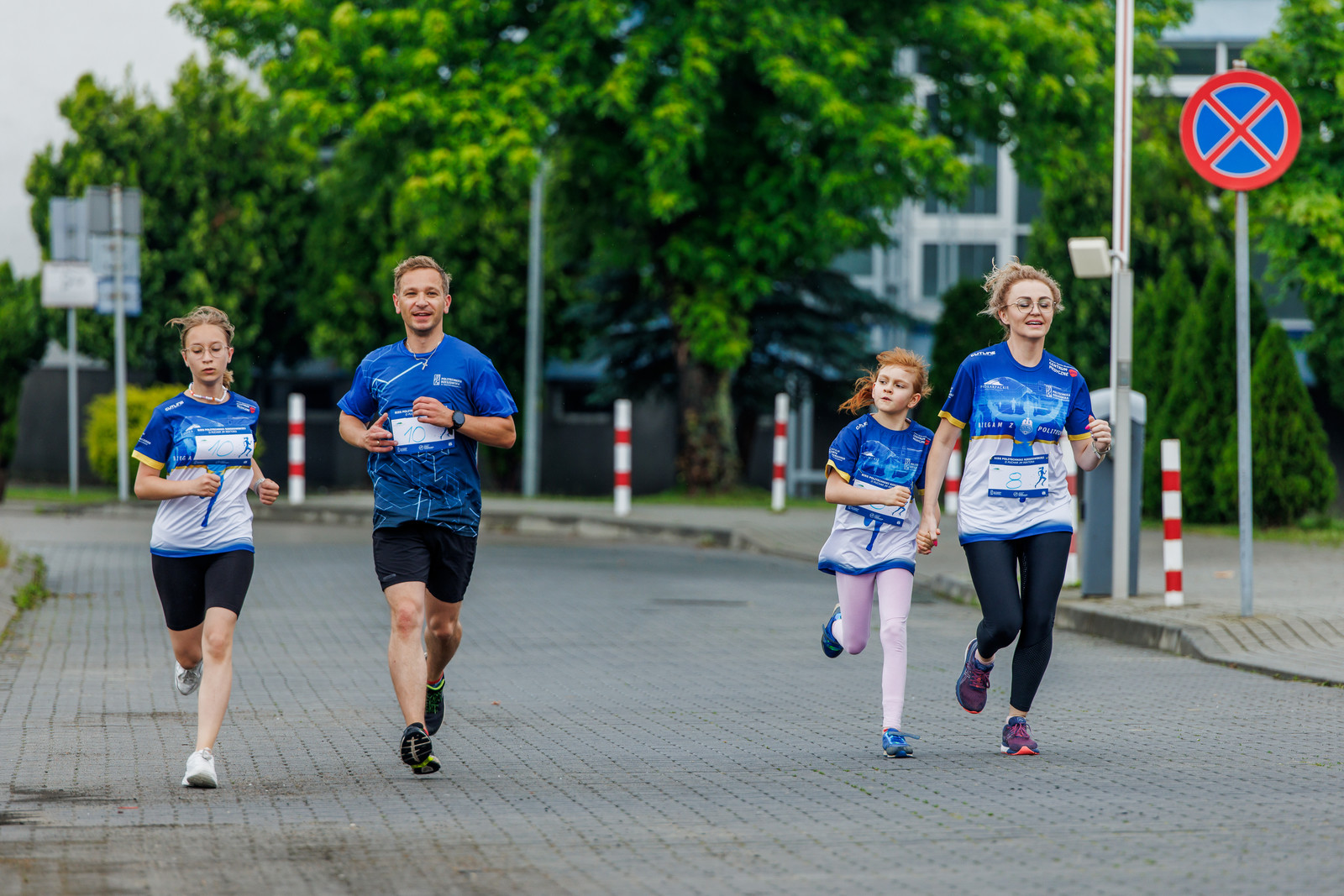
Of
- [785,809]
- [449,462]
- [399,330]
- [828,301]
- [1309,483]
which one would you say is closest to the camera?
[785,809]

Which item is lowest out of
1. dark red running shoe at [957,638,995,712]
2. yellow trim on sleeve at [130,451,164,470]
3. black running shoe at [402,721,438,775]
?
black running shoe at [402,721,438,775]

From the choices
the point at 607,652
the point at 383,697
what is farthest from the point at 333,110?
the point at 383,697

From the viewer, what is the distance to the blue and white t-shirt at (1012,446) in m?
6.41

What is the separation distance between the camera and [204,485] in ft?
19.4

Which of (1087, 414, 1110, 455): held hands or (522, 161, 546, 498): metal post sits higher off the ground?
(522, 161, 546, 498): metal post

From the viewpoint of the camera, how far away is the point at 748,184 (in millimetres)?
22062

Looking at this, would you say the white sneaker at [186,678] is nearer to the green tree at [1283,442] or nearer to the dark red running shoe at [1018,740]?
the dark red running shoe at [1018,740]

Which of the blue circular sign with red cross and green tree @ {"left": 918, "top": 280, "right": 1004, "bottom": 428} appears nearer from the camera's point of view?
the blue circular sign with red cross

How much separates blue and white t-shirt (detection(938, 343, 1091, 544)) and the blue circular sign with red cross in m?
4.40

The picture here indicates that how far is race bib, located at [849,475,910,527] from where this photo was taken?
6.59m

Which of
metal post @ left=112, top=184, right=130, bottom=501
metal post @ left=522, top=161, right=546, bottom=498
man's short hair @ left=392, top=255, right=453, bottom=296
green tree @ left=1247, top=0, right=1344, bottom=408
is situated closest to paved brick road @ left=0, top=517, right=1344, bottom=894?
man's short hair @ left=392, top=255, right=453, bottom=296

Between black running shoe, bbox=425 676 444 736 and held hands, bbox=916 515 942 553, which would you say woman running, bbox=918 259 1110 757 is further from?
black running shoe, bbox=425 676 444 736

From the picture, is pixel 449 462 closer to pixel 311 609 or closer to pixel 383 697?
pixel 383 697

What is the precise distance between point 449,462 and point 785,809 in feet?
5.83
